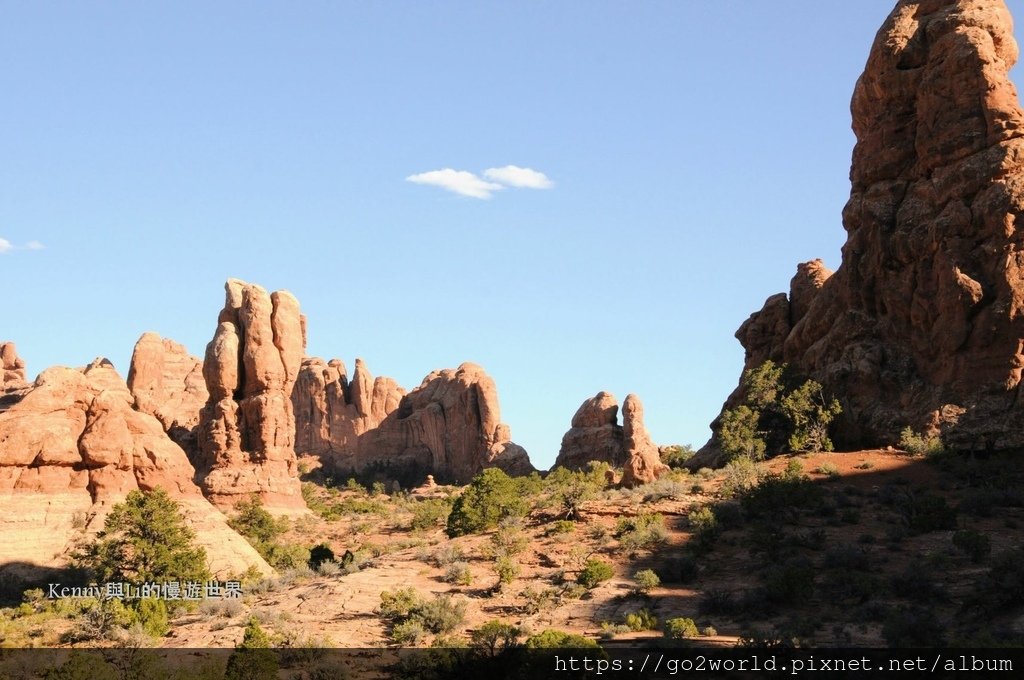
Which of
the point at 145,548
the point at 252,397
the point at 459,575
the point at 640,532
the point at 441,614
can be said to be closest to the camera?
the point at 441,614

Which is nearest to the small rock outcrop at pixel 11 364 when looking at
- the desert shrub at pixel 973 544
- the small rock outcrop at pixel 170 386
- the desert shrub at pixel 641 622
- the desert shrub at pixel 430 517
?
the small rock outcrop at pixel 170 386

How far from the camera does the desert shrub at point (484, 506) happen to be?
44188 millimetres

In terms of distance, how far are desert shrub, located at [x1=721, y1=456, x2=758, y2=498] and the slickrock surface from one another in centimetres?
1997

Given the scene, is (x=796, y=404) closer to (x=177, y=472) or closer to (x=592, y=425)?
(x=177, y=472)

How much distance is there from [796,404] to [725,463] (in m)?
4.46

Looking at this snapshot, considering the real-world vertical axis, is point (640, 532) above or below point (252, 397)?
below

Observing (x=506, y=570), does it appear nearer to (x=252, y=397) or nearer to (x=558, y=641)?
(x=558, y=641)

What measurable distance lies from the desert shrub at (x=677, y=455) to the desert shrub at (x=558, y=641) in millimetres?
32778

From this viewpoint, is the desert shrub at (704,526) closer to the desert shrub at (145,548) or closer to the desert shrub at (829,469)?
the desert shrub at (829,469)

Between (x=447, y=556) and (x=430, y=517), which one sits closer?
(x=447, y=556)

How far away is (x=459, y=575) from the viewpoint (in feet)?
121

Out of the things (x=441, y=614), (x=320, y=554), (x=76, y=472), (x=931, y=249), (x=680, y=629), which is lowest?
(x=680, y=629)

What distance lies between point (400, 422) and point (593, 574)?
262 feet

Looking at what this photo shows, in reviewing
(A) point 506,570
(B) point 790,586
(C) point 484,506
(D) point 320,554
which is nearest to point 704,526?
(B) point 790,586
